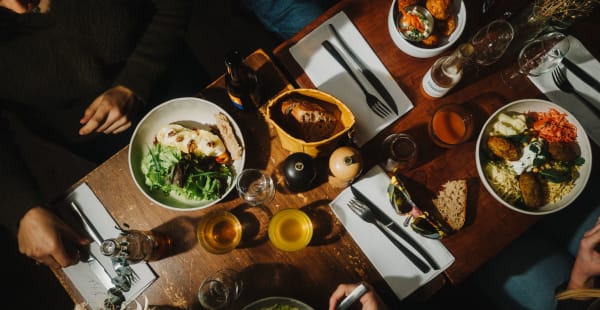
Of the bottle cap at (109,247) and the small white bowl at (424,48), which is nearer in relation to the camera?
the bottle cap at (109,247)

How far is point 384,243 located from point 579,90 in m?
0.99

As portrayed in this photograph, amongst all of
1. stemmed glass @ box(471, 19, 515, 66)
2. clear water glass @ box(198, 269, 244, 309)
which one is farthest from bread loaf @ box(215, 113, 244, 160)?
stemmed glass @ box(471, 19, 515, 66)

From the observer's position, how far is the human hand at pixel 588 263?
135 cm

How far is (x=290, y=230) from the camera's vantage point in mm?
1252

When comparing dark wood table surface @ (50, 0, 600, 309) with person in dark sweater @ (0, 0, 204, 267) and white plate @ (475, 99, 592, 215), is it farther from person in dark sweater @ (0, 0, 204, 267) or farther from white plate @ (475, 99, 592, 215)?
person in dark sweater @ (0, 0, 204, 267)

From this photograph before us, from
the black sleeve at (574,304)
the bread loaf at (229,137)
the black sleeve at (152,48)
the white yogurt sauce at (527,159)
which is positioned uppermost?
the black sleeve at (152,48)

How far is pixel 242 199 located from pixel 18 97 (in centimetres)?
112

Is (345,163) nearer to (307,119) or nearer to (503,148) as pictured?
(307,119)

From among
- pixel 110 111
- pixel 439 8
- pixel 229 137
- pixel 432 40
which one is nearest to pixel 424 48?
pixel 432 40

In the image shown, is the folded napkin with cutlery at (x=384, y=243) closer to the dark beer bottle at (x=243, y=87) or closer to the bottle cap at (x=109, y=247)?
the dark beer bottle at (x=243, y=87)

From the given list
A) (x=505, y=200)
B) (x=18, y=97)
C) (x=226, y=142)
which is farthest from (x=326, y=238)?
(x=18, y=97)

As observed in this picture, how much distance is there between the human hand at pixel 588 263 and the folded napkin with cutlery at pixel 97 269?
173 centimetres

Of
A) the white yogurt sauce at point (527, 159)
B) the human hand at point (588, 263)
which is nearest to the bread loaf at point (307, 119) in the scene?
the white yogurt sauce at point (527, 159)

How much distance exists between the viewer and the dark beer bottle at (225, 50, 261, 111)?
1.16m
